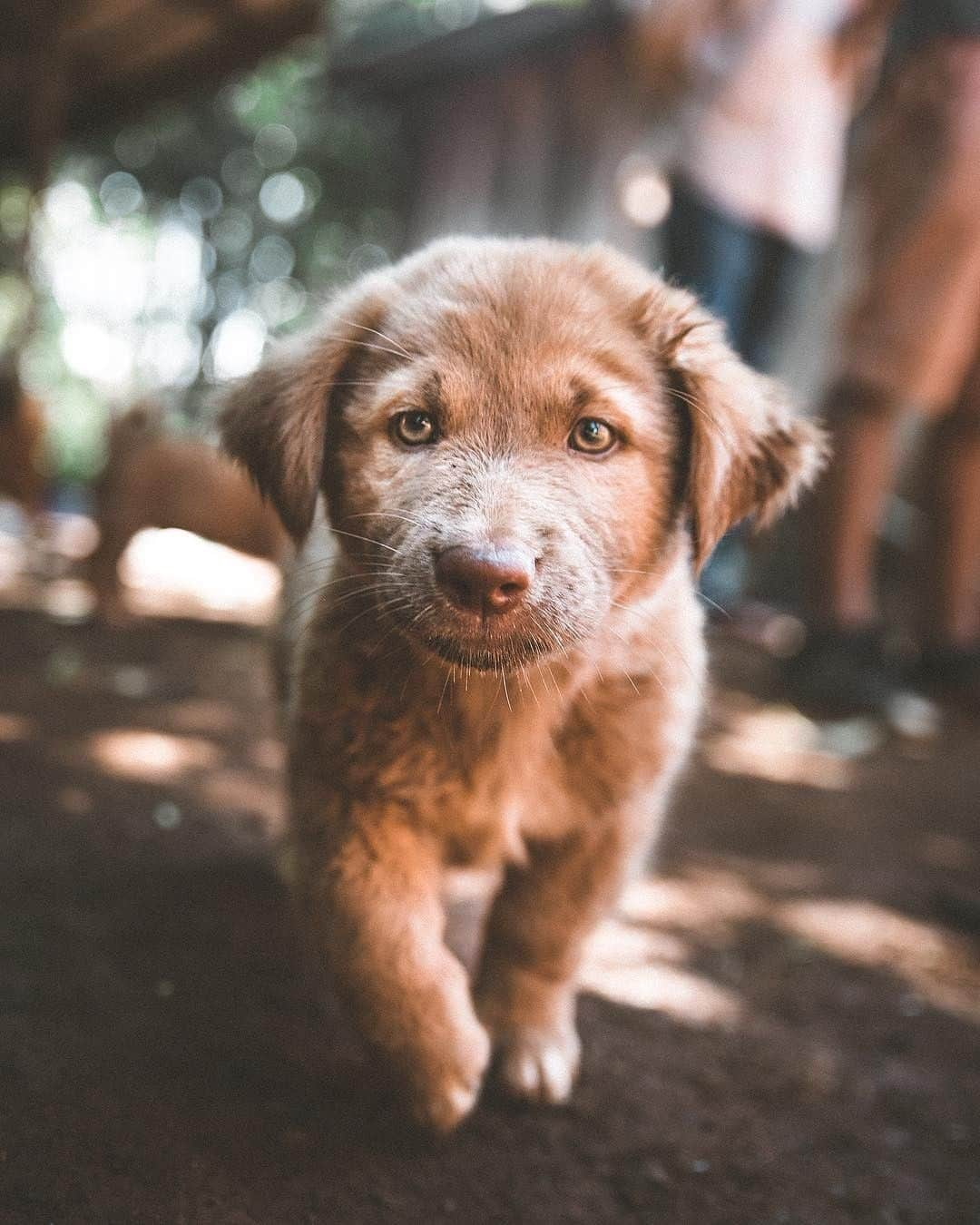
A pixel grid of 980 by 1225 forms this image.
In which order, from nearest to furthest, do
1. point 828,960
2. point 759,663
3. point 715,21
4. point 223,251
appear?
point 828,960, point 715,21, point 759,663, point 223,251

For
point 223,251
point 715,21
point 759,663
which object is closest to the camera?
point 715,21

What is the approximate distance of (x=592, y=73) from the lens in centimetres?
805

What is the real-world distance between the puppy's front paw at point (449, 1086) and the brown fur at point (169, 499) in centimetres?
388

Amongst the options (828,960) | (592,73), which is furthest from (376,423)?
(592,73)

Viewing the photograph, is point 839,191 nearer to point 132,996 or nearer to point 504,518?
point 504,518

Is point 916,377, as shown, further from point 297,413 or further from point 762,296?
point 297,413

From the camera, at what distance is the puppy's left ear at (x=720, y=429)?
1.80m

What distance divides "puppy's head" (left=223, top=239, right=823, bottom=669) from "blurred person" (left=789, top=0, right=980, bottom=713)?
2.35m

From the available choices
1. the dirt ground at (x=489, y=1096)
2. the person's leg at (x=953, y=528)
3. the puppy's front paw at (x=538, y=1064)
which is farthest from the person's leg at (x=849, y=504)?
the puppy's front paw at (x=538, y=1064)

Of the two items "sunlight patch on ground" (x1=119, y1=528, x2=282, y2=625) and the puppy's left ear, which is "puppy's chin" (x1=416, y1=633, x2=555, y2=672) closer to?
the puppy's left ear

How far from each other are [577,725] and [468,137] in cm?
832

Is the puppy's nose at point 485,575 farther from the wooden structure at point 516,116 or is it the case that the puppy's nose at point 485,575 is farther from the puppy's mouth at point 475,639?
the wooden structure at point 516,116

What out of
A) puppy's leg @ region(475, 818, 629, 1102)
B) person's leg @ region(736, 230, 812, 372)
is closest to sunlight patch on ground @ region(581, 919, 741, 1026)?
puppy's leg @ region(475, 818, 629, 1102)

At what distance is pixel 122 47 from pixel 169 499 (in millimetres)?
3946
